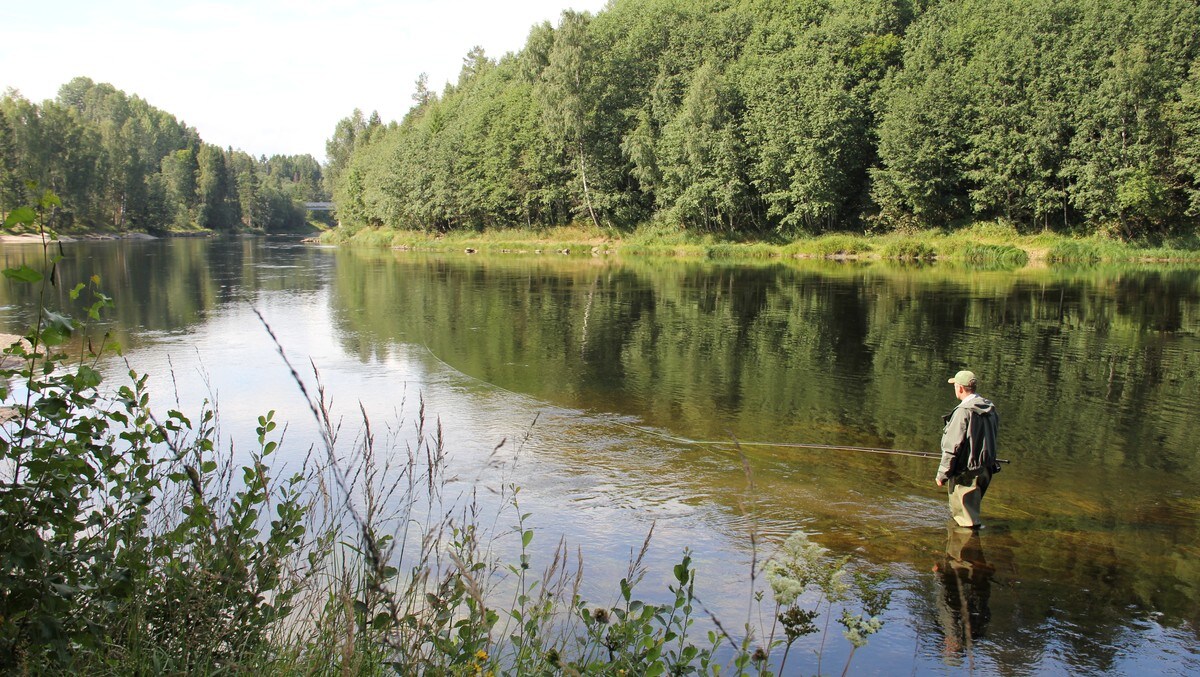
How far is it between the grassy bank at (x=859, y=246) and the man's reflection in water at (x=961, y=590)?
44.1 metres

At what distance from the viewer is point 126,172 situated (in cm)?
10844

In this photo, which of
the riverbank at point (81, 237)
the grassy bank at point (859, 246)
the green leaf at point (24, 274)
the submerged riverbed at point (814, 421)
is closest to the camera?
the green leaf at point (24, 274)

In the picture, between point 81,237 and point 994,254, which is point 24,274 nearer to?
point 994,254

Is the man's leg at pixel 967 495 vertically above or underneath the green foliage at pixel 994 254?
underneath

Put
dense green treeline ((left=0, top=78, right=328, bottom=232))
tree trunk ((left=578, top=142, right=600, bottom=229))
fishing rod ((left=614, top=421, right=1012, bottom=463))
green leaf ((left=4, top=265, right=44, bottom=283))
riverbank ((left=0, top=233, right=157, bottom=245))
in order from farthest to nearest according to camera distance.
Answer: dense green treeline ((left=0, top=78, right=328, bottom=232)) → riverbank ((left=0, top=233, right=157, bottom=245)) → tree trunk ((left=578, top=142, right=600, bottom=229)) → fishing rod ((left=614, top=421, right=1012, bottom=463)) → green leaf ((left=4, top=265, right=44, bottom=283))

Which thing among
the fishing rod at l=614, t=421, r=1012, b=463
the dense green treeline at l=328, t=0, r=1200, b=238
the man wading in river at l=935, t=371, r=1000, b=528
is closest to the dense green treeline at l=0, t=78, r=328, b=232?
the dense green treeline at l=328, t=0, r=1200, b=238

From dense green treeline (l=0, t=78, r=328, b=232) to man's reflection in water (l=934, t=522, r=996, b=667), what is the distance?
175 feet

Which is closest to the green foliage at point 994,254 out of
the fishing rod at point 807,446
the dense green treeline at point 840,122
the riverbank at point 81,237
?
the dense green treeline at point 840,122

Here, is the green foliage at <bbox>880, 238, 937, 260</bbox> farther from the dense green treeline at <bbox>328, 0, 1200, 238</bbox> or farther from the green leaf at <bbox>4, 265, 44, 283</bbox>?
the green leaf at <bbox>4, 265, 44, 283</bbox>

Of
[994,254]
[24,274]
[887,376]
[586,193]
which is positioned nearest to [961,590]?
[24,274]

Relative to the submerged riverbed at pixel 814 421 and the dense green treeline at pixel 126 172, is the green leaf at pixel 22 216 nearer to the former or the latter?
the submerged riverbed at pixel 814 421

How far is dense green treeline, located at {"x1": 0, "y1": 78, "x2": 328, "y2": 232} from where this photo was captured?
92.5 m

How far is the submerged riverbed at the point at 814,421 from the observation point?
23.4 ft

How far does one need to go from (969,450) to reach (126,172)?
122941 millimetres
